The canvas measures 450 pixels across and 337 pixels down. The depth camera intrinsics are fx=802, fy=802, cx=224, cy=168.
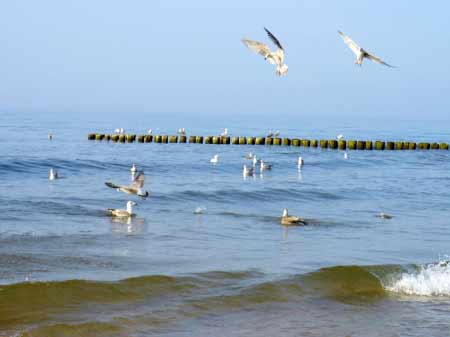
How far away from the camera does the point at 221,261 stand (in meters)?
12.8

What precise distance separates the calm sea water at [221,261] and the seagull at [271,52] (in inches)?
123

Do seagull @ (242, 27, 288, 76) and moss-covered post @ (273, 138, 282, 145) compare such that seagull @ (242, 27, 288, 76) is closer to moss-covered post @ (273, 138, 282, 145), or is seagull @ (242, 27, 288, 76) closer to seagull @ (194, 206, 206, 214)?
Answer: seagull @ (194, 206, 206, 214)

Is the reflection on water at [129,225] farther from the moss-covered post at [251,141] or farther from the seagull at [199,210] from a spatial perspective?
the moss-covered post at [251,141]

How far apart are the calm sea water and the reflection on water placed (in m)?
0.04

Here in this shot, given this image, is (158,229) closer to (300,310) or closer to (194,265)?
(194,265)

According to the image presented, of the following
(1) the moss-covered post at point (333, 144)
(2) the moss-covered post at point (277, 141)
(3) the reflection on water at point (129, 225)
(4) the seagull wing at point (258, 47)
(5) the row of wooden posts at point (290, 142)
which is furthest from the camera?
(2) the moss-covered post at point (277, 141)

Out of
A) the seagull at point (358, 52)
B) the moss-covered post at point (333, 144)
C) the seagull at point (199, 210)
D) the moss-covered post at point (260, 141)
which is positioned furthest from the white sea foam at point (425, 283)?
the moss-covered post at point (260, 141)

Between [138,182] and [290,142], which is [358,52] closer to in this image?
[138,182]

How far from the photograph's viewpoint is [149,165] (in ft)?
112

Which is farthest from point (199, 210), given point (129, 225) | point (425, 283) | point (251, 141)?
point (251, 141)

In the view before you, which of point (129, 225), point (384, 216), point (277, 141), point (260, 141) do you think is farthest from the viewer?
point (260, 141)

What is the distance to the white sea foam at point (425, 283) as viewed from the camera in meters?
11.5

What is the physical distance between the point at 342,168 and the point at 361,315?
27.6 meters

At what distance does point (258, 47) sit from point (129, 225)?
538 centimetres
